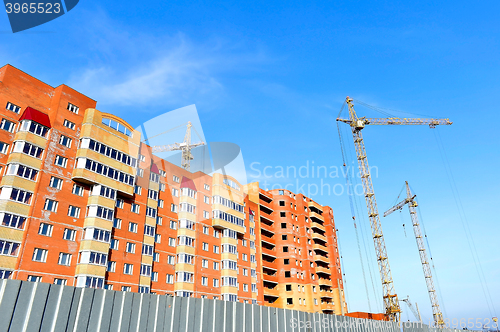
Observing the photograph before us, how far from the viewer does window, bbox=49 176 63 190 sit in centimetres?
4402

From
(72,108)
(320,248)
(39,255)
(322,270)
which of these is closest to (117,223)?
(39,255)

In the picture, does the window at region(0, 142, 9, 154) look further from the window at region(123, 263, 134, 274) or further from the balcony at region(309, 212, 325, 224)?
the balcony at region(309, 212, 325, 224)

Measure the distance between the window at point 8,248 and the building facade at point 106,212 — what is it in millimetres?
98

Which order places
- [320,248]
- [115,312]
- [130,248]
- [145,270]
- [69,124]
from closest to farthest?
1. [115,312]
2. [69,124]
3. [130,248]
4. [145,270]
5. [320,248]

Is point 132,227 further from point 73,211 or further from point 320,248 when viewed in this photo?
point 320,248

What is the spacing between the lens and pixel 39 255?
133 ft

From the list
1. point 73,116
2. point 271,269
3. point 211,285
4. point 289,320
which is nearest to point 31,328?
point 289,320

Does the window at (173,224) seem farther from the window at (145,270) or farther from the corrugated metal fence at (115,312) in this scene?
the corrugated metal fence at (115,312)

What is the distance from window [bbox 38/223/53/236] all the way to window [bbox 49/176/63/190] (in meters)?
5.21

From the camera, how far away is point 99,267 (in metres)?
44.8

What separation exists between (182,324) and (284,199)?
85175 millimetres

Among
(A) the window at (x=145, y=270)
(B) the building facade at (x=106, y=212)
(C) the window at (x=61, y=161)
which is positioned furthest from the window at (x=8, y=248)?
(A) the window at (x=145, y=270)

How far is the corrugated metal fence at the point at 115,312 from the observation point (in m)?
8.52

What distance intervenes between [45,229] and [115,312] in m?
38.8
